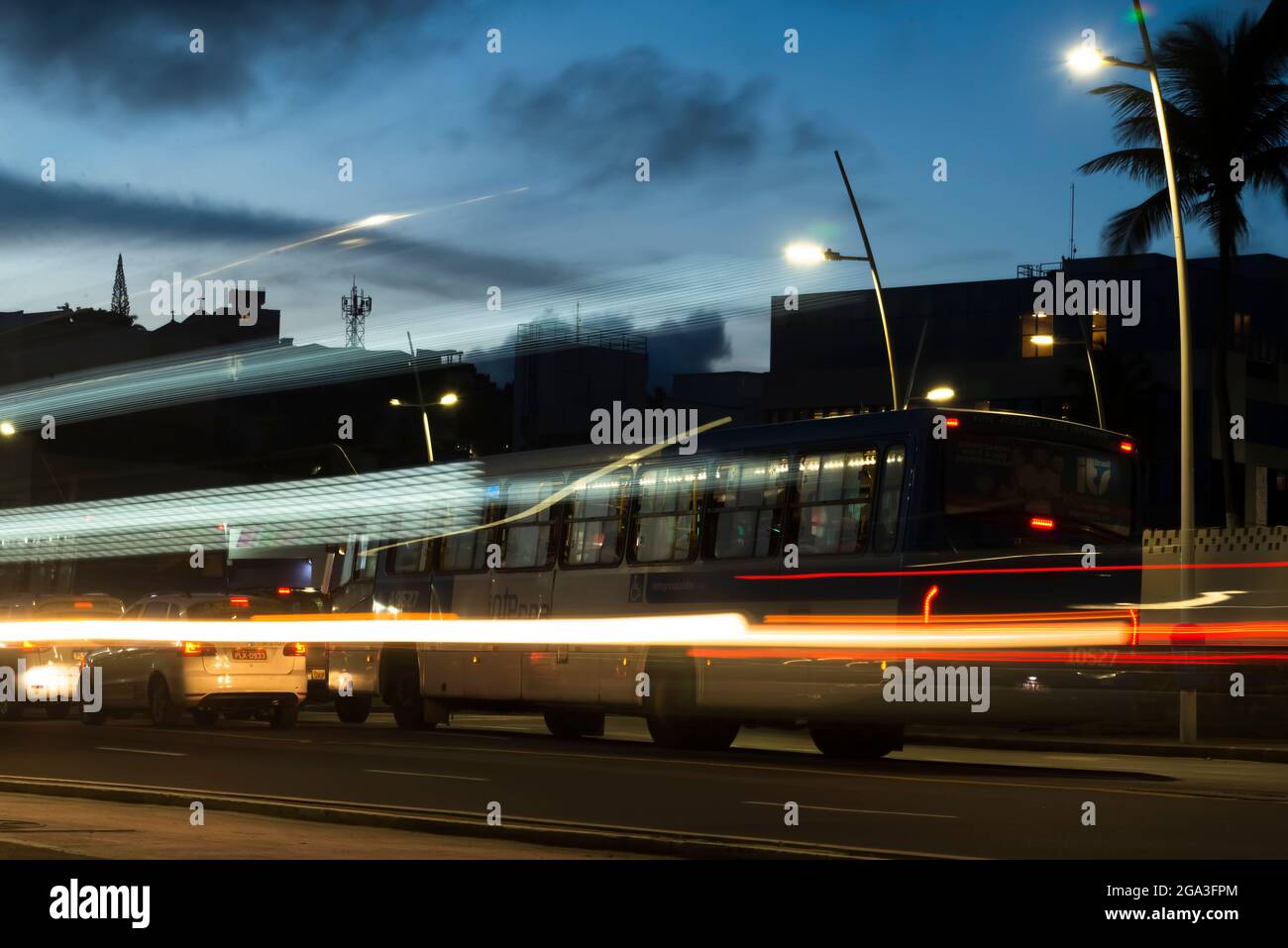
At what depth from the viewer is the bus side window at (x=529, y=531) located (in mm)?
23562

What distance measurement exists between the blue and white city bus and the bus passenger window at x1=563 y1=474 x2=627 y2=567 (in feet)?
0.08

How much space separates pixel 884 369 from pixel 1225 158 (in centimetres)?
3293

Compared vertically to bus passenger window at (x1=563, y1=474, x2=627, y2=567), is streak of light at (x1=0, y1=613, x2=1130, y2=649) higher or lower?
lower

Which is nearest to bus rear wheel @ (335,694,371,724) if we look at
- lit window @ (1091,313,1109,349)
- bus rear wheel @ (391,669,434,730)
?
bus rear wheel @ (391,669,434,730)

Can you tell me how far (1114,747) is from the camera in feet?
75.6

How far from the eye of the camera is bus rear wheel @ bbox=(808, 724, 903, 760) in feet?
68.4

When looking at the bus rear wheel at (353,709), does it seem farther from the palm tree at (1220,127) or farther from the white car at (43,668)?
the palm tree at (1220,127)

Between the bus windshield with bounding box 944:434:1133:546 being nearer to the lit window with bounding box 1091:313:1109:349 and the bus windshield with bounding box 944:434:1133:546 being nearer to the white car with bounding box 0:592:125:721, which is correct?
the white car with bounding box 0:592:125:721

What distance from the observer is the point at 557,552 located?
2333 cm

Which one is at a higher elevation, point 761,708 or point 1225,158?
point 1225,158

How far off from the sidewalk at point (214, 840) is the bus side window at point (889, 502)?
8.34 meters
